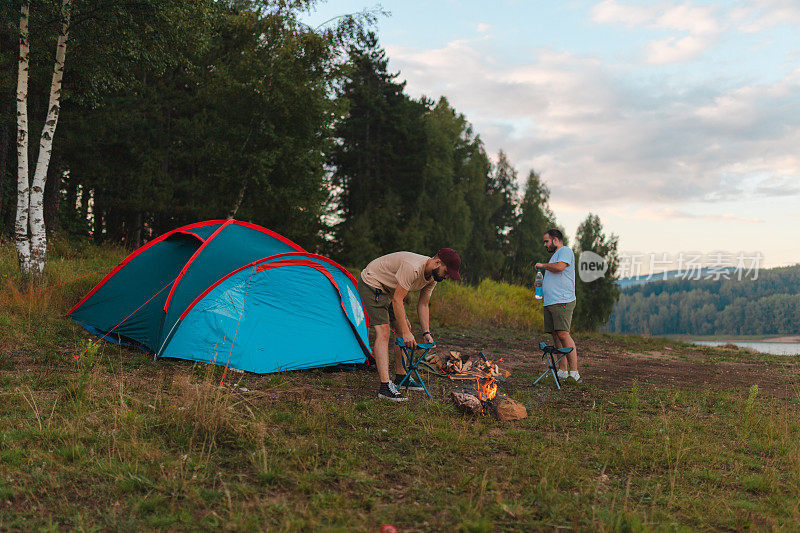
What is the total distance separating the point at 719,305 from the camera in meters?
79.0

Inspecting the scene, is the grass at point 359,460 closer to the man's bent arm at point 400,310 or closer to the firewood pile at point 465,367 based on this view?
the firewood pile at point 465,367

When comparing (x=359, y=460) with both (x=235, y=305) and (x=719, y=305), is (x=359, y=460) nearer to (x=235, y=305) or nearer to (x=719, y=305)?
(x=235, y=305)

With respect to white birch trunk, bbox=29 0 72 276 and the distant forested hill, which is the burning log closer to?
white birch trunk, bbox=29 0 72 276

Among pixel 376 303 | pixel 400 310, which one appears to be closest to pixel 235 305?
pixel 376 303

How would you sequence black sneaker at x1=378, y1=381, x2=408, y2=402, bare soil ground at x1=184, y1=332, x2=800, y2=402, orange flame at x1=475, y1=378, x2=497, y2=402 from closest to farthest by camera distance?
1. orange flame at x1=475, y1=378, x2=497, y2=402
2. black sneaker at x1=378, y1=381, x2=408, y2=402
3. bare soil ground at x1=184, y1=332, x2=800, y2=402

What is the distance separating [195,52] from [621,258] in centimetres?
4103

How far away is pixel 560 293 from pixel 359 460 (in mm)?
4325

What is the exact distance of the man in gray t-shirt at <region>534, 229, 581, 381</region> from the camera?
24.9 ft

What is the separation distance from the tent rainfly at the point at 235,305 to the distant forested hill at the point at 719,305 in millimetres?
58218

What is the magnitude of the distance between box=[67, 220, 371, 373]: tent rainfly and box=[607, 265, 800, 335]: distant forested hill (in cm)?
5822

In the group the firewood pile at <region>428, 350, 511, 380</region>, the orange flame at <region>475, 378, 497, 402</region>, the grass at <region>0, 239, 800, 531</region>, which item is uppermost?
the firewood pile at <region>428, 350, 511, 380</region>

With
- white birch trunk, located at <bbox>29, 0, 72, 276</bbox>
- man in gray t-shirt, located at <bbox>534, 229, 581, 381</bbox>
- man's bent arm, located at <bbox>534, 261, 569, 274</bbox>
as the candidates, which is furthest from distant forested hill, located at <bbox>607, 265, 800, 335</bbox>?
white birch trunk, located at <bbox>29, 0, 72, 276</bbox>

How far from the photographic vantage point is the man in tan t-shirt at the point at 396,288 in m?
6.05

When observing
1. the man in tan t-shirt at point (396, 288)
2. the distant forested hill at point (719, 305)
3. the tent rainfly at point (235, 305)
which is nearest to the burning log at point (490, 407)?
the man in tan t-shirt at point (396, 288)
